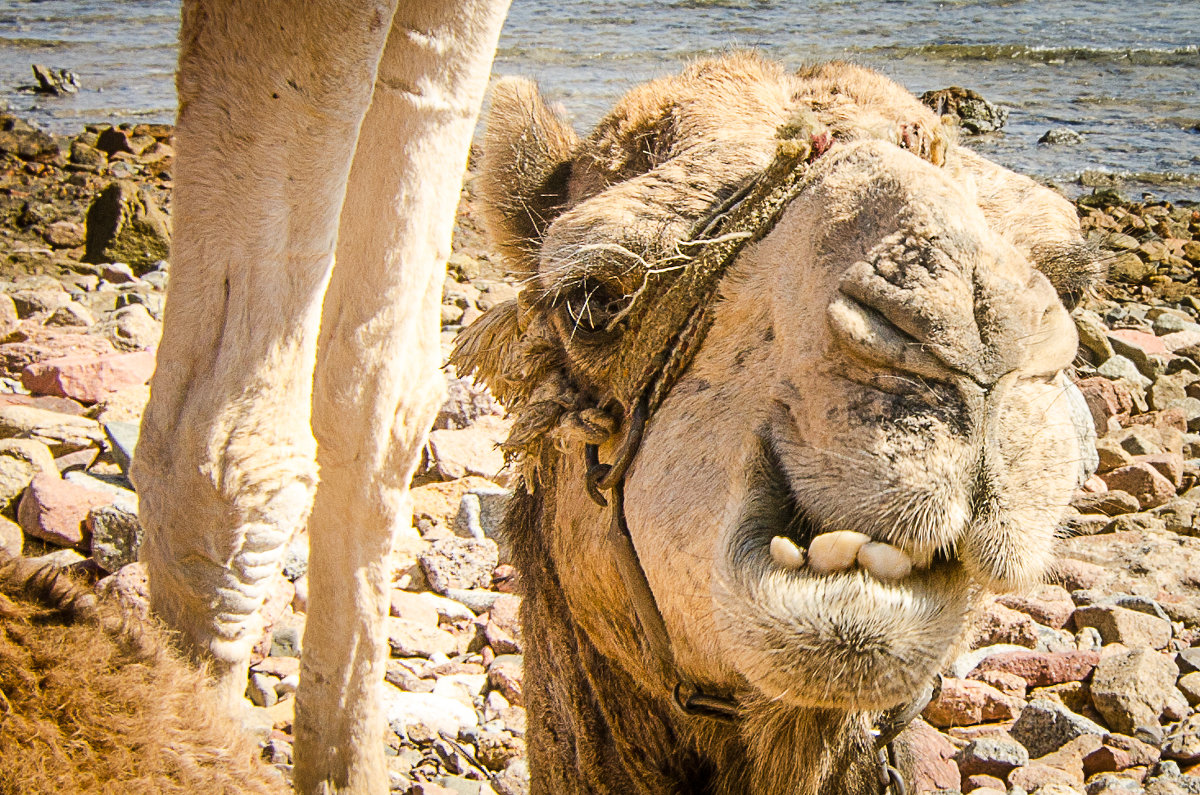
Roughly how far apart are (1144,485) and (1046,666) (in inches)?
76.1

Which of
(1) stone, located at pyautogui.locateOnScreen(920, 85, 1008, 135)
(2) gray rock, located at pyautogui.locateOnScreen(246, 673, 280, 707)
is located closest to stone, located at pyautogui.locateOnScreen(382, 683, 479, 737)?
(2) gray rock, located at pyautogui.locateOnScreen(246, 673, 280, 707)

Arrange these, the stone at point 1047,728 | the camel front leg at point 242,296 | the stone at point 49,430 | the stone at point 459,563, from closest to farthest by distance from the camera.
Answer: the camel front leg at point 242,296
the stone at point 1047,728
the stone at point 459,563
the stone at point 49,430

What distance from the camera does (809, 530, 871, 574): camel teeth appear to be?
5.56 ft

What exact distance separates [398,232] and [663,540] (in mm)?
1191

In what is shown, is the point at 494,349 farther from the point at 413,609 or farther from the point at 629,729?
the point at 413,609

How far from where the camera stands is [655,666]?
2.30 metres

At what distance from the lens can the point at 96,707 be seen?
1883 millimetres

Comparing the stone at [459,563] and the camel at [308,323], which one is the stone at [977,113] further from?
the camel at [308,323]

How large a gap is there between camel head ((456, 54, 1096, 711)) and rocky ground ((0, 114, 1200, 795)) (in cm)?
38

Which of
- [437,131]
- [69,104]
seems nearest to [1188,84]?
[437,131]

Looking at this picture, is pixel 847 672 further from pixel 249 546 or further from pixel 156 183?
pixel 156 183

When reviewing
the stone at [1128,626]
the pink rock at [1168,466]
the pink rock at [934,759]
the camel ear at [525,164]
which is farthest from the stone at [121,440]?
the pink rock at [1168,466]

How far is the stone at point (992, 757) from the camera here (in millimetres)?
3721

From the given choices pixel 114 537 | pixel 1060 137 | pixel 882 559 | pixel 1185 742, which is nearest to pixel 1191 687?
pixel 1185 742
